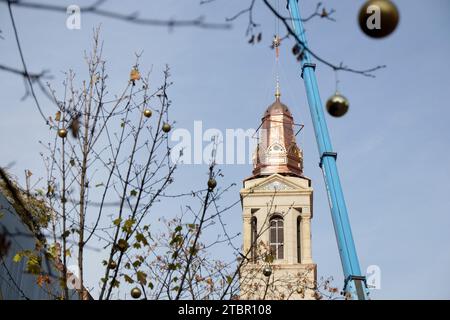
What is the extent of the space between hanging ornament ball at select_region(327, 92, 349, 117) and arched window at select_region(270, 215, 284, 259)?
119 ft

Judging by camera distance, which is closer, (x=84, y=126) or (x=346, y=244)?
(x=84, y=126)

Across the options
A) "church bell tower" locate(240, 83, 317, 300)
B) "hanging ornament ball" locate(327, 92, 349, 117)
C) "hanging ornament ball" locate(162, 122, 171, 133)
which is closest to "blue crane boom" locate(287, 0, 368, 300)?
"hanging ornament ball" locate(162, 122, 171, 133)

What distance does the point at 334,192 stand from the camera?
20.9 m

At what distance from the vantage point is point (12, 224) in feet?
36.6

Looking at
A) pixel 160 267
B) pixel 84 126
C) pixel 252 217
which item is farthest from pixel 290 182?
pixel 84 126

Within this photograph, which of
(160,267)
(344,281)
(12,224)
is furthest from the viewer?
(344,281)

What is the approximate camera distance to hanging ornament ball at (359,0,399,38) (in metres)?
3.15

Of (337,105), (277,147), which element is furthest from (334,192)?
(277,147)

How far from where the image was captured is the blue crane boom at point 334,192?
1803 centimetres

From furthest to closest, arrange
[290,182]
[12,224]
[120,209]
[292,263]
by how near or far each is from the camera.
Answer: [290,182], [292,263], [12,224], [120,209]

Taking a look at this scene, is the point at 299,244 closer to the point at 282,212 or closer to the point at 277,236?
the point at 277,236

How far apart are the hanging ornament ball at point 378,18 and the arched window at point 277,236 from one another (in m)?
37.0
